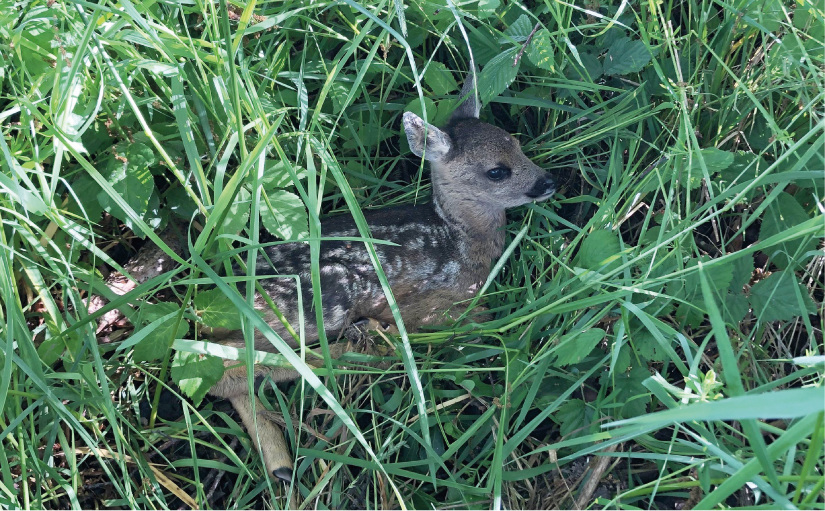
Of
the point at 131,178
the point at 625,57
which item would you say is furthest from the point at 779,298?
the point at 131,178

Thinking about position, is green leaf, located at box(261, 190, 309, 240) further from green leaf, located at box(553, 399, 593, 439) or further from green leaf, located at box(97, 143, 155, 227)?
green leaf, located at box(553, 399, 593, 439)

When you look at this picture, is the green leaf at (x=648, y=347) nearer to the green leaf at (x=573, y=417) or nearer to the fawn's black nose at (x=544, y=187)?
the green leaf at (x=573, y=417)

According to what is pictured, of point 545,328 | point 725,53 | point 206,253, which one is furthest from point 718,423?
point 206,253

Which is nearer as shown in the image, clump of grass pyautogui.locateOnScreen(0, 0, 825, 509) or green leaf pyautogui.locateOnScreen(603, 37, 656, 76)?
clump of grass pyautogui.locateOnScreen(0, 0, 825, 509)

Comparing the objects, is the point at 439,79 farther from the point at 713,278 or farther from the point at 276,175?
the point at 713,278

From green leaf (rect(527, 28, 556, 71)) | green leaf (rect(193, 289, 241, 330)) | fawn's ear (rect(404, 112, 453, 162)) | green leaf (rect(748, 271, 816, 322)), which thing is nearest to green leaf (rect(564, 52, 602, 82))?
green leaf (rect(527, 28, 556, 71))
